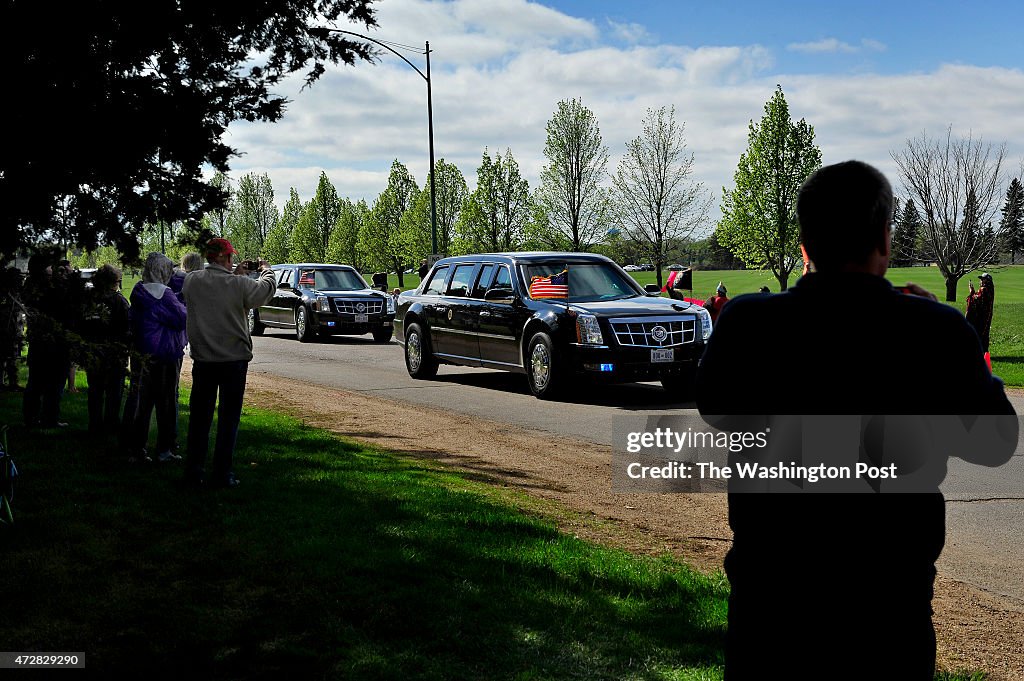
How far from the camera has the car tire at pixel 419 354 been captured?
54.0ft

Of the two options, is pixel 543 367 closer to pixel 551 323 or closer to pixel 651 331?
pixel 551 323

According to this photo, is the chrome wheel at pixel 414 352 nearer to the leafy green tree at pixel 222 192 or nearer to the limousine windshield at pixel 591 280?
the limousine windshield at pixel 591 280

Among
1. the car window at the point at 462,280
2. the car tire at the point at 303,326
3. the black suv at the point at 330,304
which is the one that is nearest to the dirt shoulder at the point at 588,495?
the car window at the point at 462,280

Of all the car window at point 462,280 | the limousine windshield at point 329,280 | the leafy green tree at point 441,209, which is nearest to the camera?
the car window at point 462,280

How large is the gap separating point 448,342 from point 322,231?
231 ft

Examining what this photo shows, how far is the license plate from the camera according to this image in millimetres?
13102

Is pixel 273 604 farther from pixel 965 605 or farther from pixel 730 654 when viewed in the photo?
pixel 965 605

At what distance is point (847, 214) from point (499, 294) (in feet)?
41.4

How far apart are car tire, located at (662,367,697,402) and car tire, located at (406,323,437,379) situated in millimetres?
4115

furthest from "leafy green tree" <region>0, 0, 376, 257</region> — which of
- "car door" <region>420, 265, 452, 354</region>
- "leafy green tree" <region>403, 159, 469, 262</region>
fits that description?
"leafy green tree" <region>403, 159, 469, 262</region>

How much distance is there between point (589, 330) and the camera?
13.2m

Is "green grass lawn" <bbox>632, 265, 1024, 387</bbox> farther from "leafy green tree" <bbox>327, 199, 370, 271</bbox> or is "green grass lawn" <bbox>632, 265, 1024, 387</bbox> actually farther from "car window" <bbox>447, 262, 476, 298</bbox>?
"leafy green tree" <bbox>327, 199, 370, 271</bbox>

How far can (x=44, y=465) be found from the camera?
810 cm

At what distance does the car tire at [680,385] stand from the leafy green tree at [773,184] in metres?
31.0
